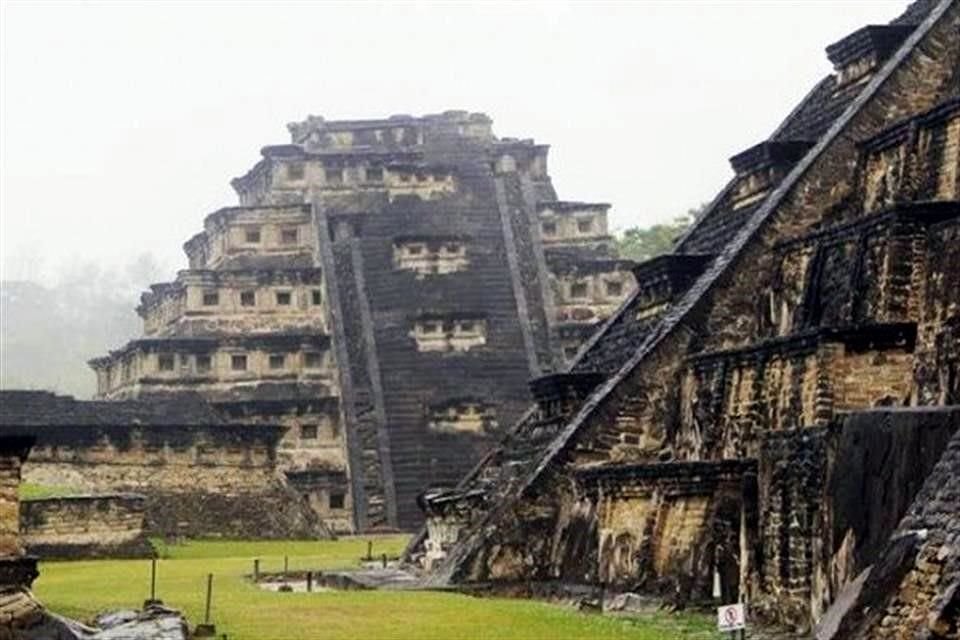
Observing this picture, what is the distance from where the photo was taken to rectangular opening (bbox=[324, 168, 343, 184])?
4369cm

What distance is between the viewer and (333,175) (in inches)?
1724

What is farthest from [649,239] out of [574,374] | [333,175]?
[574,374]

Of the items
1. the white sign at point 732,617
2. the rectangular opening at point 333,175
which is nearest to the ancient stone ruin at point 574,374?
the rectangular opening at point 333,175

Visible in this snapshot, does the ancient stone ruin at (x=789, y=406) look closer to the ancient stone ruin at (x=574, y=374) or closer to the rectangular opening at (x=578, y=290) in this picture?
the ancient stone ruin at (x=574, y=374)

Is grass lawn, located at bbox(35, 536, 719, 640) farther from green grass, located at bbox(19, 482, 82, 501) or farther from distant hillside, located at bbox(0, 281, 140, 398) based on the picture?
distant hillside, located at bbox(0, 281, 140, 398)

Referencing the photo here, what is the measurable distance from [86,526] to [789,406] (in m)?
13.0

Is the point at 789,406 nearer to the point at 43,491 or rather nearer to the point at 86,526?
the point at 86,526

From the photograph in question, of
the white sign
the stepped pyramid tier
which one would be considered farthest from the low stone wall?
the white sign

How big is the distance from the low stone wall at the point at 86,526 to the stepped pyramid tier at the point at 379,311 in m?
8.14

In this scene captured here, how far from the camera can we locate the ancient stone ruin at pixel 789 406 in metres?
12.0

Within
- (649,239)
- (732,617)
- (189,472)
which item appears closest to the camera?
(732,617)

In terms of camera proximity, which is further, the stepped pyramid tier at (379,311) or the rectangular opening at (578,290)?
the rectangular opening at (578,290)

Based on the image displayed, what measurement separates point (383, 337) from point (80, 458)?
300 inches

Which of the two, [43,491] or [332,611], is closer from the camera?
[332,611]
